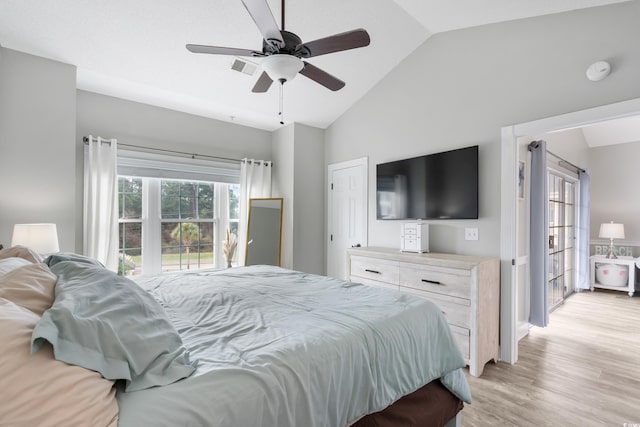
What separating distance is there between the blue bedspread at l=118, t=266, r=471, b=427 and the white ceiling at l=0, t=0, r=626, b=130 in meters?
2.17

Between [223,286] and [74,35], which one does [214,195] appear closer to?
[74,35]

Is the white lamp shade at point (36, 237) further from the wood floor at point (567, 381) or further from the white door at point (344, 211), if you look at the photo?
the wood floor at point (567, 381)

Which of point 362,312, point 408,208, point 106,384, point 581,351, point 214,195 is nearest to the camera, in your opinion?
point 106,384

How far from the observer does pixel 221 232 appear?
430cm

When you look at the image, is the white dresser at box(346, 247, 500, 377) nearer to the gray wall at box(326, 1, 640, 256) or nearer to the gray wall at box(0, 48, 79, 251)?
the gray wall at box(326, 1, 640, 256)

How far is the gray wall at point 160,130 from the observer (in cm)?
329

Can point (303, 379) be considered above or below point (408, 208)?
below

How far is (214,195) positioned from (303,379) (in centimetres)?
366

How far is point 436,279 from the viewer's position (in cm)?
270

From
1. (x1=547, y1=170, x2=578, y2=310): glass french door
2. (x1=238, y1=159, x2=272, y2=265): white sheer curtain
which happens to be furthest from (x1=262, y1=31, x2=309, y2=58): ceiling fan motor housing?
(x1=547, y1=170, x2=578, y2=310): glass french door

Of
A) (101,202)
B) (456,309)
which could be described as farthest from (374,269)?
(101,202)

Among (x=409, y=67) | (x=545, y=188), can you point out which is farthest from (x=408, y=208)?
(x=409, y=67)

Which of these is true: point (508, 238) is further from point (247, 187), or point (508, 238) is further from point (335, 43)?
point (247, 187)

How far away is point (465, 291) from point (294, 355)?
1.96 meters
